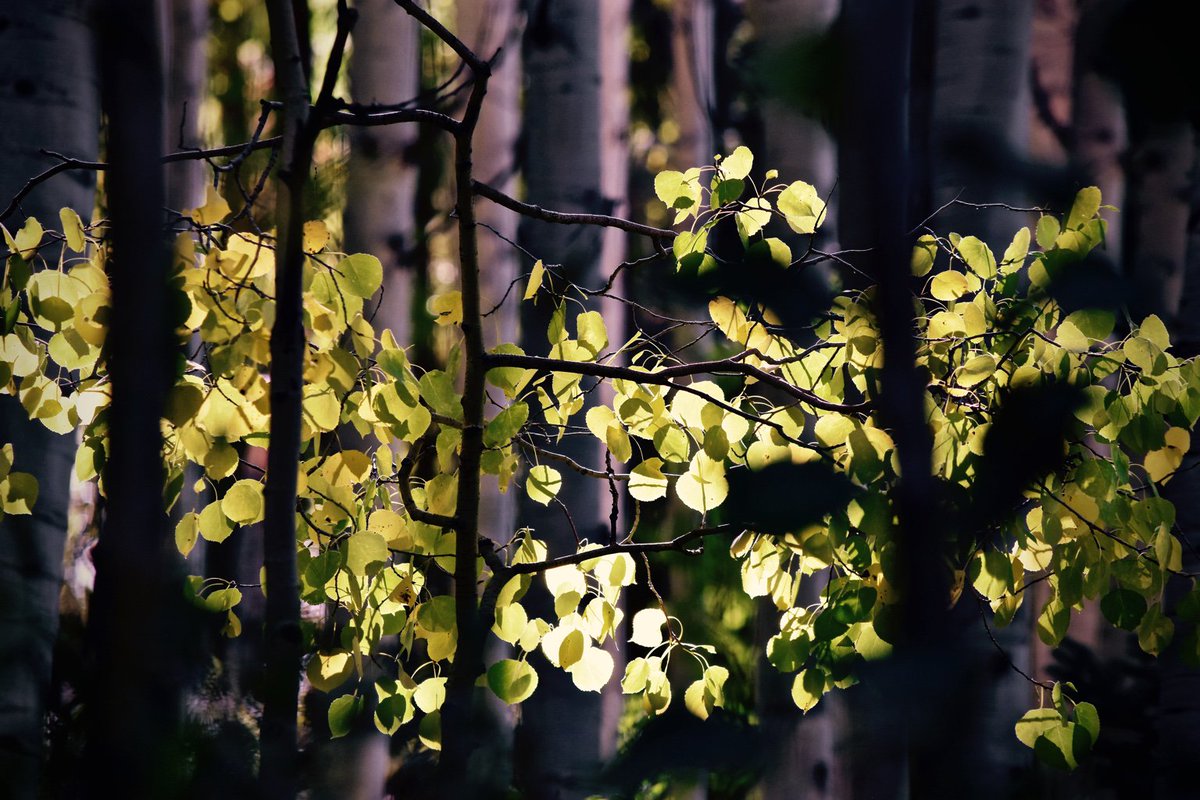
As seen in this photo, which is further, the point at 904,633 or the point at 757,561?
the point at 757,561

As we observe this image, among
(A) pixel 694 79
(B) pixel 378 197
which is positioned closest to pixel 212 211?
(B) pixel 378 197

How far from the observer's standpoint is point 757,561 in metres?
0.72

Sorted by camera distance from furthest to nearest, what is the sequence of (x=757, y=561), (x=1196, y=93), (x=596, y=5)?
1. (x=596, y=5)
2. (x=757, y=561)
3. (x=1196, y=93)

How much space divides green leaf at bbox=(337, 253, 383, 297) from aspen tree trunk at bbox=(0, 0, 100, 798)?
36cm

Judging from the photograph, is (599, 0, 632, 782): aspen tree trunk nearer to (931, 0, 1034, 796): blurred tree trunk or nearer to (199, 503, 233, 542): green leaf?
(931, 0, 1034, 796): blurred tree trunk

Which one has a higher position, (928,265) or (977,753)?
(928,265)

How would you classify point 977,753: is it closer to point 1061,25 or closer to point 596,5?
point 596,5

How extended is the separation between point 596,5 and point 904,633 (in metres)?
1.11

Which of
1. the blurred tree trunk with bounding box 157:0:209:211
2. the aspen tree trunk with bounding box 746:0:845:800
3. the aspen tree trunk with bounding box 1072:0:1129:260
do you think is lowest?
the aspen tree trunk with bounding box 746:0:845:800

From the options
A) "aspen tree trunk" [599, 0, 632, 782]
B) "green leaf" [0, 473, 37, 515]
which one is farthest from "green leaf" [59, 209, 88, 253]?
"aspen tree trunk" [599, 0, 632, 782]

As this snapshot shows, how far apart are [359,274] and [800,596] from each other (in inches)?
35.7

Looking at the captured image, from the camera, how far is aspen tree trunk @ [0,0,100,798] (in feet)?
2.51

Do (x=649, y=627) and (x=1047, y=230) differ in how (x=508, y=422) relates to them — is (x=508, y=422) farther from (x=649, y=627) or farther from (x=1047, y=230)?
(x=1047, y=230)

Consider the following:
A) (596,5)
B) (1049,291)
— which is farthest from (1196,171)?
(1049,291)
